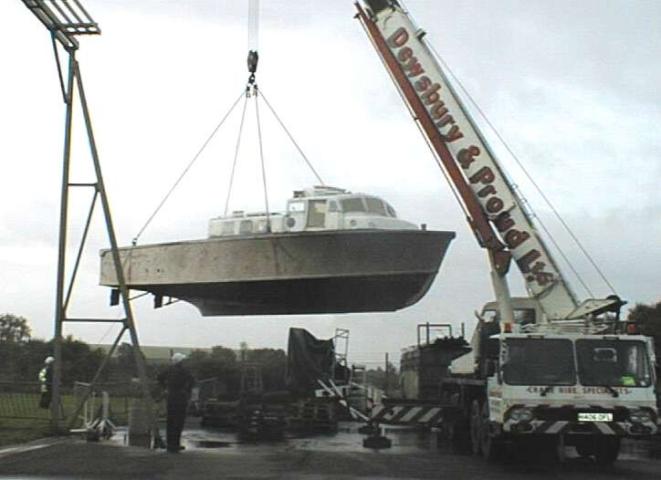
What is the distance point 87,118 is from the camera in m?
14.9

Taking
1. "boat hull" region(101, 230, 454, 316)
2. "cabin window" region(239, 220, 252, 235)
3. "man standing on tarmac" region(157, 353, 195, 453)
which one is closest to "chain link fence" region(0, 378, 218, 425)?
"boat hull" region(101, 230, 454, 316)

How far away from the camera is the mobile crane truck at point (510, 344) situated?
37.2 feet

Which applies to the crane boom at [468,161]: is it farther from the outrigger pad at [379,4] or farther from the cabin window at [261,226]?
the cabin window at [261,226]

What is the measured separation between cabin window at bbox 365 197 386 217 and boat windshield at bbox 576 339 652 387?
355 inches

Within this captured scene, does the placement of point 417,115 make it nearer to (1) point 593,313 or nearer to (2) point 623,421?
(1) point 593,313

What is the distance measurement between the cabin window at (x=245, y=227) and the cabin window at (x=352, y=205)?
236cm

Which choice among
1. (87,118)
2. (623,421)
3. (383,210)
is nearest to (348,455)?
(623,421)

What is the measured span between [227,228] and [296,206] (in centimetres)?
202

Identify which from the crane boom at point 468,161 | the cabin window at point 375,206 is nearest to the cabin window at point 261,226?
the cabin window at point 375,206

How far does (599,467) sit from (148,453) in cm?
576

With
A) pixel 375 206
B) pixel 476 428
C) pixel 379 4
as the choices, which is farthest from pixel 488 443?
pixel 375 206

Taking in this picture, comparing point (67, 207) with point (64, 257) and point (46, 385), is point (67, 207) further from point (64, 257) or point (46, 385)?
point (46, 385)

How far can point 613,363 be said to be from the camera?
11.7 metres

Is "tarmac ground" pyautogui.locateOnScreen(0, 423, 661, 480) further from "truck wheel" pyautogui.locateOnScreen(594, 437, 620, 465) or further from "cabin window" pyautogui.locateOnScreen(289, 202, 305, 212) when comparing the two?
"cabin window" pyautogui.locateOnScreen(289, 202, 305, 212)
